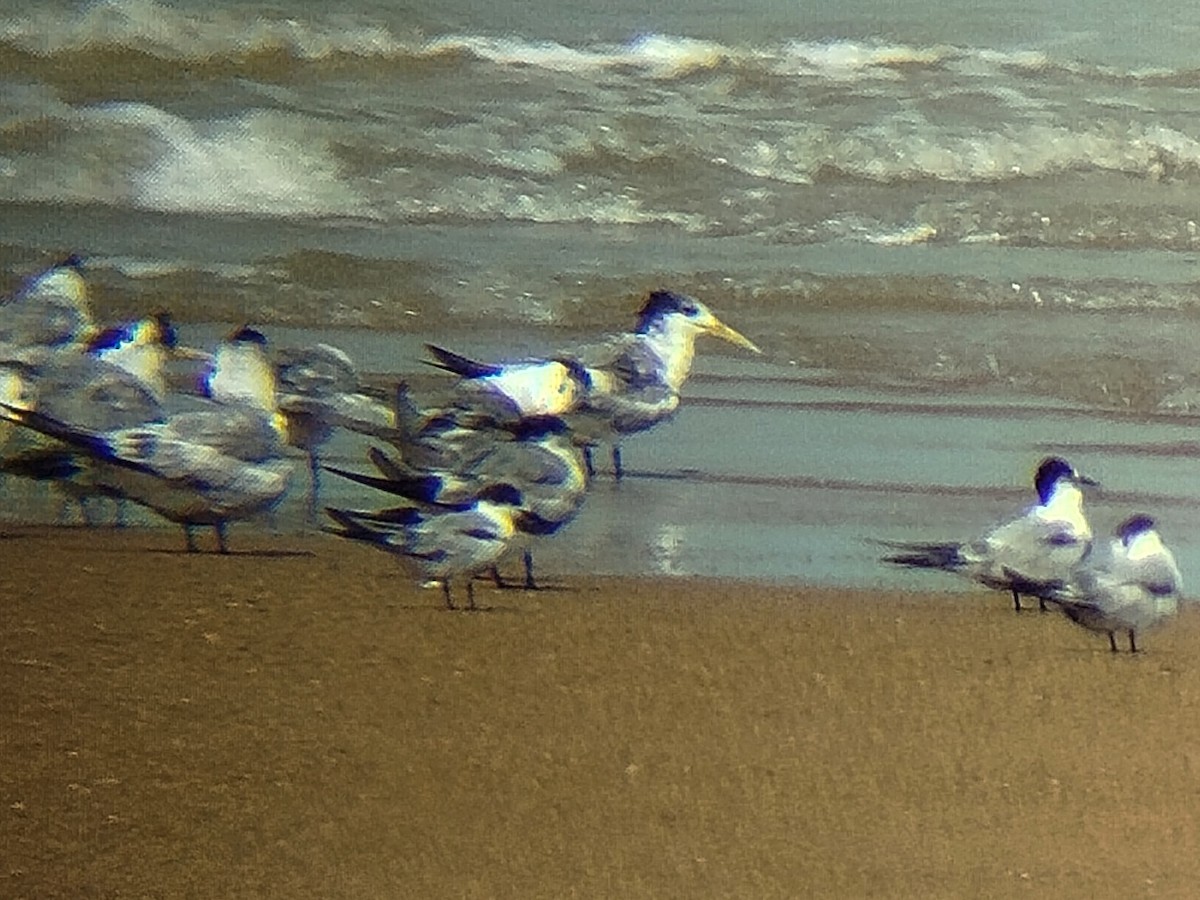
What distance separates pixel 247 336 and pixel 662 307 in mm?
331

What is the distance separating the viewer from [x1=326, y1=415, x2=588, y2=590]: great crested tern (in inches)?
39.0

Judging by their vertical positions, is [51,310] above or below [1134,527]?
above

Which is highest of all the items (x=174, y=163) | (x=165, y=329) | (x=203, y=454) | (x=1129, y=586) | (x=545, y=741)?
(x=174, y=163)

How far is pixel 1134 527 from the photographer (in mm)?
971

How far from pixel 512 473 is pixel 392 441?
0.33ft

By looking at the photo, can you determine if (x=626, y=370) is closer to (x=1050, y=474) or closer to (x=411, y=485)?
(x=411, y=485)

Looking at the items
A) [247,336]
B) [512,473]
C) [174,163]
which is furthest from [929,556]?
[174,163]

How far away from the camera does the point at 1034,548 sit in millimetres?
967

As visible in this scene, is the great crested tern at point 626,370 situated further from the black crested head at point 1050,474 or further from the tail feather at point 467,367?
the black crested head at point 1050,474

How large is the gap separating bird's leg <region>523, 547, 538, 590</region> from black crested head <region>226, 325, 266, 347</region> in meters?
0.27

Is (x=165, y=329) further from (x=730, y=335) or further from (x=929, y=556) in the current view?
(x=929, y=556)

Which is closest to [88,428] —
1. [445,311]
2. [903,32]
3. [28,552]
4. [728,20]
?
[28,552]

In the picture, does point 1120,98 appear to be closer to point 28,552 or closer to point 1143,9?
point 1143,9

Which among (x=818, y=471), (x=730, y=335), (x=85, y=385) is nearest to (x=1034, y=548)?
(x=818, y=471)
